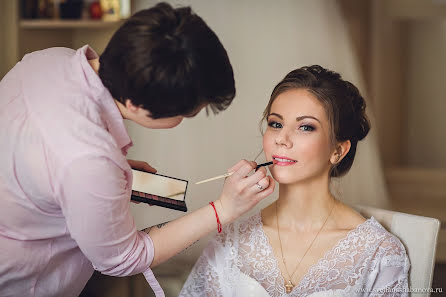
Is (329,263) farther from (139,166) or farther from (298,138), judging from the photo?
(139,166)

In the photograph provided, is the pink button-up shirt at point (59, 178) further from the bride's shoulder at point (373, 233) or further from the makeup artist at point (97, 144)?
the bride's shoulder at point (373, 233)

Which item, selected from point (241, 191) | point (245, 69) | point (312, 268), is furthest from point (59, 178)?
point (245, 69)

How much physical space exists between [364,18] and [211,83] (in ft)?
10.4

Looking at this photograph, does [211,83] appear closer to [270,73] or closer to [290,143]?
[290,143]

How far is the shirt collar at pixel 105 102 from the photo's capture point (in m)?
1.44

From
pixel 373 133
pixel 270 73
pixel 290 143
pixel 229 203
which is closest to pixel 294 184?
pixel 290 143

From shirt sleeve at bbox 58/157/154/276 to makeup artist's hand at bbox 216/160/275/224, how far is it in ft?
0.77

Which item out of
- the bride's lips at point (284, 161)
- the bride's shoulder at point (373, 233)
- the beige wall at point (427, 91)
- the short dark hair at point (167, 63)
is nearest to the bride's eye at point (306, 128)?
the bride's lips at point (284, 161)

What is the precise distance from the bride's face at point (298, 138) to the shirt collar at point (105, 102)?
0.48m

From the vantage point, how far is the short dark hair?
1317mm

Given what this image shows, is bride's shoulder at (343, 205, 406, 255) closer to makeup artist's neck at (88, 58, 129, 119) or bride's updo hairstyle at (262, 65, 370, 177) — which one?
bride's updo hairstyle at (262, 65, 370, 177)

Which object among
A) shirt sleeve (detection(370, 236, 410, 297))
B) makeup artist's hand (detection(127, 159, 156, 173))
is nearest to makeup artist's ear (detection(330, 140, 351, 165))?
shirt sleeve (detection(370, 236, 410, 297))

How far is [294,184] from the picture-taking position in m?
1.91

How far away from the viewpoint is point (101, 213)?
1.38 meters
